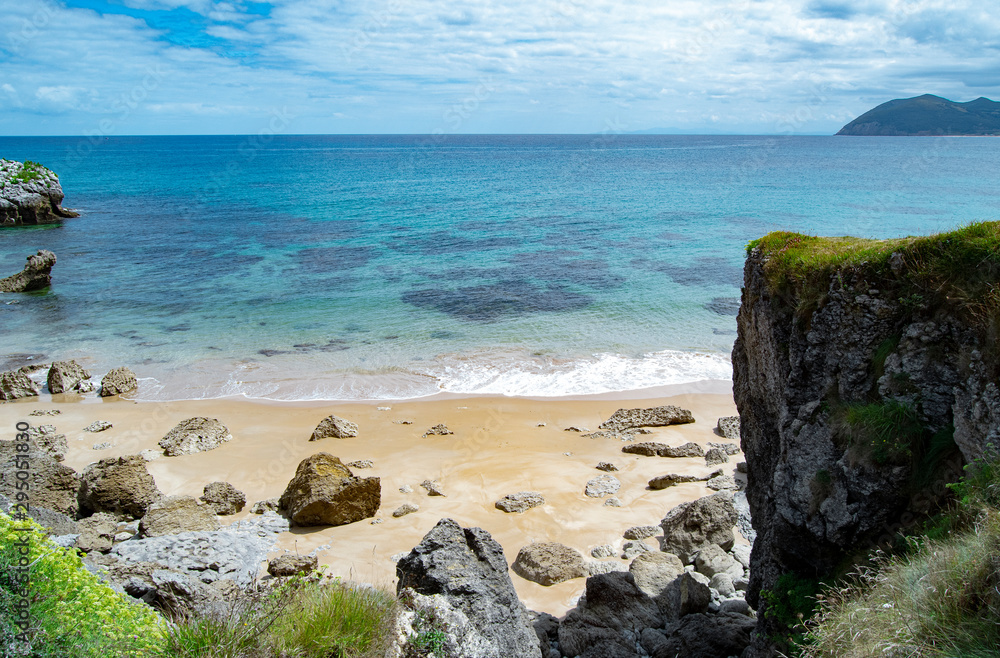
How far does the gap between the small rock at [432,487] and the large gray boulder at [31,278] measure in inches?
1133

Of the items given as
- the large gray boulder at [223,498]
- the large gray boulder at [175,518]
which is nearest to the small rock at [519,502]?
the large gray boulder at [223,498]

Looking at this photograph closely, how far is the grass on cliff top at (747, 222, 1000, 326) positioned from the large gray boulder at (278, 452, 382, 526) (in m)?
8.21

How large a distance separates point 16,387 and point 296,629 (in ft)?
62.1

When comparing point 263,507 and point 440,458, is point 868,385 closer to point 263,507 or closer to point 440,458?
point 440,458

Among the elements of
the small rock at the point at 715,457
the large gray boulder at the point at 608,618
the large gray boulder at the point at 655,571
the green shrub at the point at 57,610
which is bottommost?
the small rock at the point at 715,457

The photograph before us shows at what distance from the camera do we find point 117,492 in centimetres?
1152

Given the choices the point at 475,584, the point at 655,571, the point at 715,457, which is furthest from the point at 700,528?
the point at 475,584

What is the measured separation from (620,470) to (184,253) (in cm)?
3572

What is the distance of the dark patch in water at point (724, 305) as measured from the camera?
26594mm

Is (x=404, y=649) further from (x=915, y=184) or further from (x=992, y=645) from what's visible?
(x=915, y=184)

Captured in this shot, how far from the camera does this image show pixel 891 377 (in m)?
6.36

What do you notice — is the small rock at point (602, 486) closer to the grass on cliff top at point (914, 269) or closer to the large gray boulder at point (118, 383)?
the grass on cliff top at point (914, 269)

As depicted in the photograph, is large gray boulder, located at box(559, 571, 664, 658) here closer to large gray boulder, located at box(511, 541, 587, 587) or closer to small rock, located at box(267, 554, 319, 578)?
large gray boulder, located at box(511, 541, 587, 587)

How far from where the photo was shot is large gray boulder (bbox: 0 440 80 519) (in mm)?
11219
